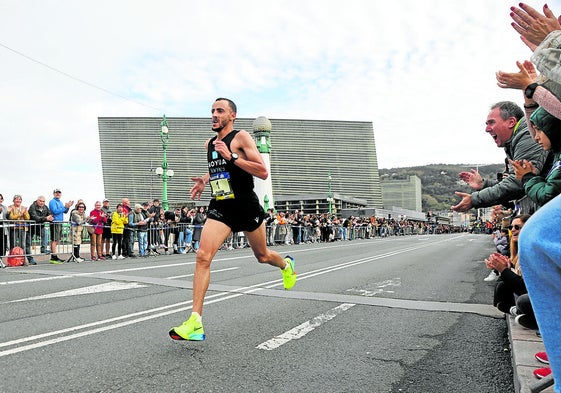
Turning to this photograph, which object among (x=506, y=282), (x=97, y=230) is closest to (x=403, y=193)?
(x=97, y=230)

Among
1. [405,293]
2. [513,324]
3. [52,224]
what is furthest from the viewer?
[52,224]

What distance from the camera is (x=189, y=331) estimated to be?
381 cm

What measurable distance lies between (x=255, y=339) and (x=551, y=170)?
2.62 m

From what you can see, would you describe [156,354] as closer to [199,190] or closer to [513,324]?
[199,190]

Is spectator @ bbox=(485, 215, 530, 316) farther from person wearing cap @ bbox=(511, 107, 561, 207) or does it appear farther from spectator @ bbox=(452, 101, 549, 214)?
person wearing cap @ bbox=(511, 107, 561, 207)

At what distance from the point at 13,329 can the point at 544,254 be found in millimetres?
4532

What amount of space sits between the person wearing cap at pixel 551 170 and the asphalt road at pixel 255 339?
124 centimetres

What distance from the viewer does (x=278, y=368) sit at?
3359 millimetres

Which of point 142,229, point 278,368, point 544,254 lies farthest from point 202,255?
point 142,229

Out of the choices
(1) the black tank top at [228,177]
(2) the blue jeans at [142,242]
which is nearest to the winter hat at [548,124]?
(1) the black tank top at [228,177]

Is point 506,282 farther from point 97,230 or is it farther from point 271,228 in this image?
point 271,228

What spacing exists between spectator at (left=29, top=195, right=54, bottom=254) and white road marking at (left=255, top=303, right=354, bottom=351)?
1012 cm

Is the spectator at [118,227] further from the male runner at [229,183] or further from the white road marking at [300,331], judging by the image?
the male runner at [229,183]

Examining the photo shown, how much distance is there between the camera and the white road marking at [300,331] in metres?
3.98
